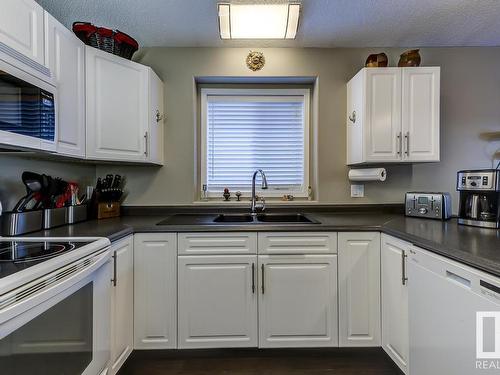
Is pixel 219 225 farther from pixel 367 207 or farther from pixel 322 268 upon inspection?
pixel 367 207

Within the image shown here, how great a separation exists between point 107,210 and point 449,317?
2.21 meters

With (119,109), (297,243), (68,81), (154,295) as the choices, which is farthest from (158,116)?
(297,243)

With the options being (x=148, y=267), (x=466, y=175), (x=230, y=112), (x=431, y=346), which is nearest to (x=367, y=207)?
(x=466, y=175)

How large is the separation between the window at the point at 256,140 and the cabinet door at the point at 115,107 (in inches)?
25.4

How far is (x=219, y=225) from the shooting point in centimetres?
179

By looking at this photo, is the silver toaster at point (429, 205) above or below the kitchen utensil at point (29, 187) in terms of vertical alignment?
below

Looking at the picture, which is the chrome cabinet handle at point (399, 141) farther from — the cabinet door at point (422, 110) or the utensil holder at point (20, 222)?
the utensil holder at point (20, 222)

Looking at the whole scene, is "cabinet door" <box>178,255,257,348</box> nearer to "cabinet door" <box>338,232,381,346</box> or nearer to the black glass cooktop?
"cabinet door" <box>338,232,381,346</box>

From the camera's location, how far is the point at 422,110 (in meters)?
2.02

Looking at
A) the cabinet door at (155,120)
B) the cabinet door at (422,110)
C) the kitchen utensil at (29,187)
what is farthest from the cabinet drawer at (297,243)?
the kitchen utensil at (29,187)

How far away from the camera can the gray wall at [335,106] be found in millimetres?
2340

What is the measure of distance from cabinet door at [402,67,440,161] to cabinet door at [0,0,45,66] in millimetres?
2281

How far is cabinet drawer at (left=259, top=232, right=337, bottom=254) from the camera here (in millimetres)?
1765

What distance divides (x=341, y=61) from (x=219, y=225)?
69.4 inches
